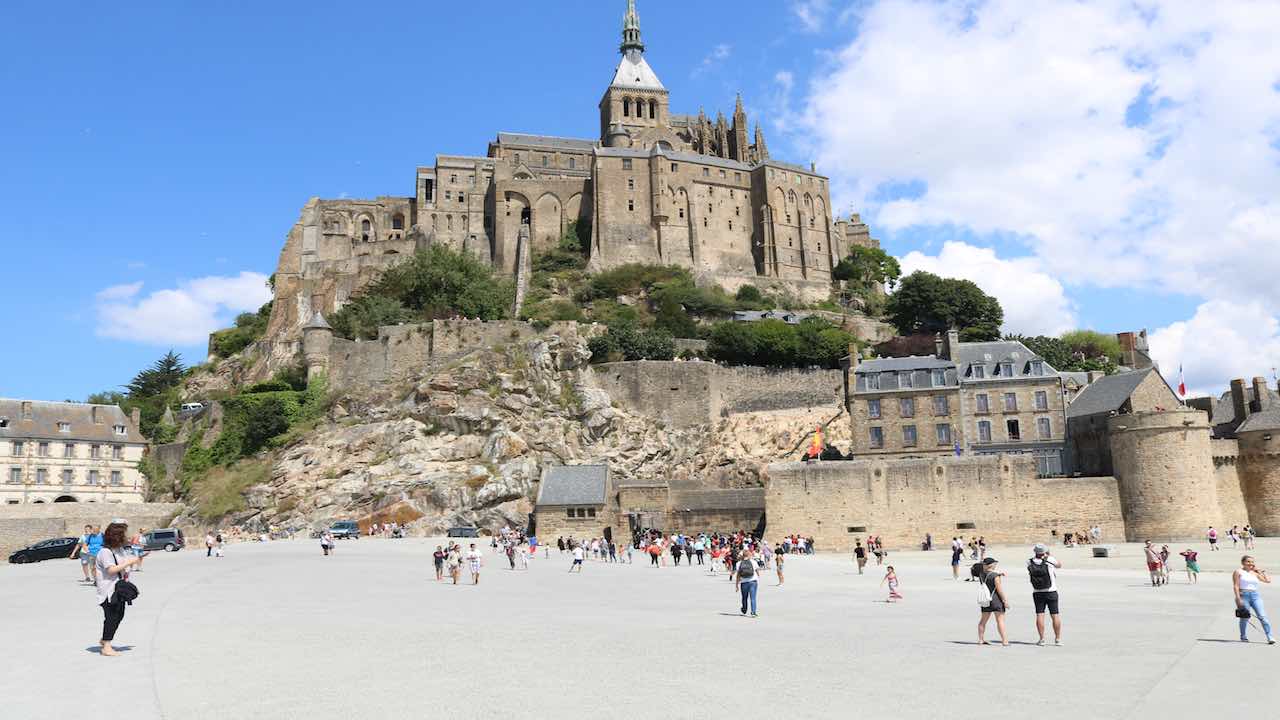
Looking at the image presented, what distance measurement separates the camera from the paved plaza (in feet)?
29.5

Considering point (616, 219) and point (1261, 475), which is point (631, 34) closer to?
point (616, 219)

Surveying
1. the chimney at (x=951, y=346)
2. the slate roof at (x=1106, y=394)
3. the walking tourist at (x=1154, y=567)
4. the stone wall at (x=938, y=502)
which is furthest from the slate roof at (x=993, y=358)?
the walking tourist at (x=1154, y=567)

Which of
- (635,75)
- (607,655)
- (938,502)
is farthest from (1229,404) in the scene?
(635,75)

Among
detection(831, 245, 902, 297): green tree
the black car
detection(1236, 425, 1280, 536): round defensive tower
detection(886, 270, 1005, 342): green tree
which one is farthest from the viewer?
detection(831, 245, 902, 297): green tree

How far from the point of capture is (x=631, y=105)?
326 feet

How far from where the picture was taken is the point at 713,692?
9648mm

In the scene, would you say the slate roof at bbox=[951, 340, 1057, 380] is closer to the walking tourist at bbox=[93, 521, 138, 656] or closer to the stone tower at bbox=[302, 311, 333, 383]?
the stone tower at bbox=[302, 311, 333, 383]

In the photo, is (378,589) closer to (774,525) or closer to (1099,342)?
(774,525)

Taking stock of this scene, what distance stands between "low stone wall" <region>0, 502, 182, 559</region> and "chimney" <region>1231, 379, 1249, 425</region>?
50.7 m

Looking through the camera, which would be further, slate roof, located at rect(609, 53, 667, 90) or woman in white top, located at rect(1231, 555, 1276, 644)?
slate roof, located at rect(609, 53, 667, 90)

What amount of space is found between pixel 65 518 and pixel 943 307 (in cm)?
5525

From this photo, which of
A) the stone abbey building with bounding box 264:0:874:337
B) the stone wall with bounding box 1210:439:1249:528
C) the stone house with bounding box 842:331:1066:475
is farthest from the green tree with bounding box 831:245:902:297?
the stone wall with bounding box 1210:439:1249:528

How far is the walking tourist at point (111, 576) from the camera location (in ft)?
35.8

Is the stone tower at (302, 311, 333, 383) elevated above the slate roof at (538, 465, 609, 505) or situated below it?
above
